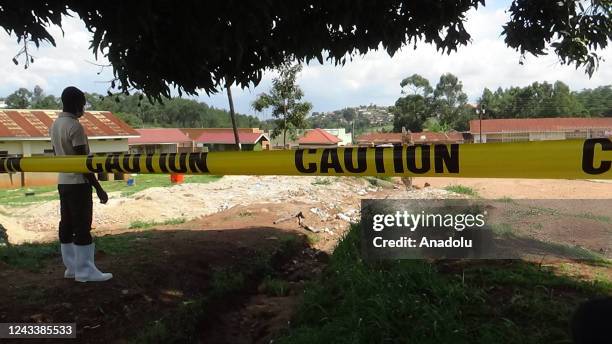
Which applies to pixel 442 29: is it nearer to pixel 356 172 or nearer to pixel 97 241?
pixel 356 172

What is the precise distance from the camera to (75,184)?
158 inches

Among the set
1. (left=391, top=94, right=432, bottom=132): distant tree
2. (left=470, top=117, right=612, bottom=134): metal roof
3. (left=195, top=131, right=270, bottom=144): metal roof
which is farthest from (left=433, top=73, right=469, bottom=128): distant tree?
(left=195, top=131, right=270, bottom=144): metal roof

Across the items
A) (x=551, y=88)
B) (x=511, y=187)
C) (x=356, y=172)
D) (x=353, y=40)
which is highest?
(x=551, y=88)

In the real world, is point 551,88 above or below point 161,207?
above

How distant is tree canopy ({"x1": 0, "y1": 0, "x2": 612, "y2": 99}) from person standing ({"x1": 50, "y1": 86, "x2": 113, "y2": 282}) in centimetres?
41

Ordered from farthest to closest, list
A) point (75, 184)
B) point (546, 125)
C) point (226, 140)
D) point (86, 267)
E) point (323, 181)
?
1. point (226, 140)
2. point (546, 125)
3. point (323, 181)
4. point (86, 267)
5. point (75, 184)

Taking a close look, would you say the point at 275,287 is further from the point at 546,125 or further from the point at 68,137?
the point at 546,125

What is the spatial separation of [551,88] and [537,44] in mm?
59894

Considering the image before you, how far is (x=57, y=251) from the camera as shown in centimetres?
574

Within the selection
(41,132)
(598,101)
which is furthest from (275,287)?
(598,101)

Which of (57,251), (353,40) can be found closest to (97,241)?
(57,251)

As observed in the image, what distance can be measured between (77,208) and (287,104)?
2213cm

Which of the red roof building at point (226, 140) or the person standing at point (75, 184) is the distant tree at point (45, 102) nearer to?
the red roof building at point (226, 140)

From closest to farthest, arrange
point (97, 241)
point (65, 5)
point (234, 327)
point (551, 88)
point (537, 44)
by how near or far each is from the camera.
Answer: point (65, 5) → point (234, 327) → point (537, 44) → point (97, 241) → point (551, 88)
